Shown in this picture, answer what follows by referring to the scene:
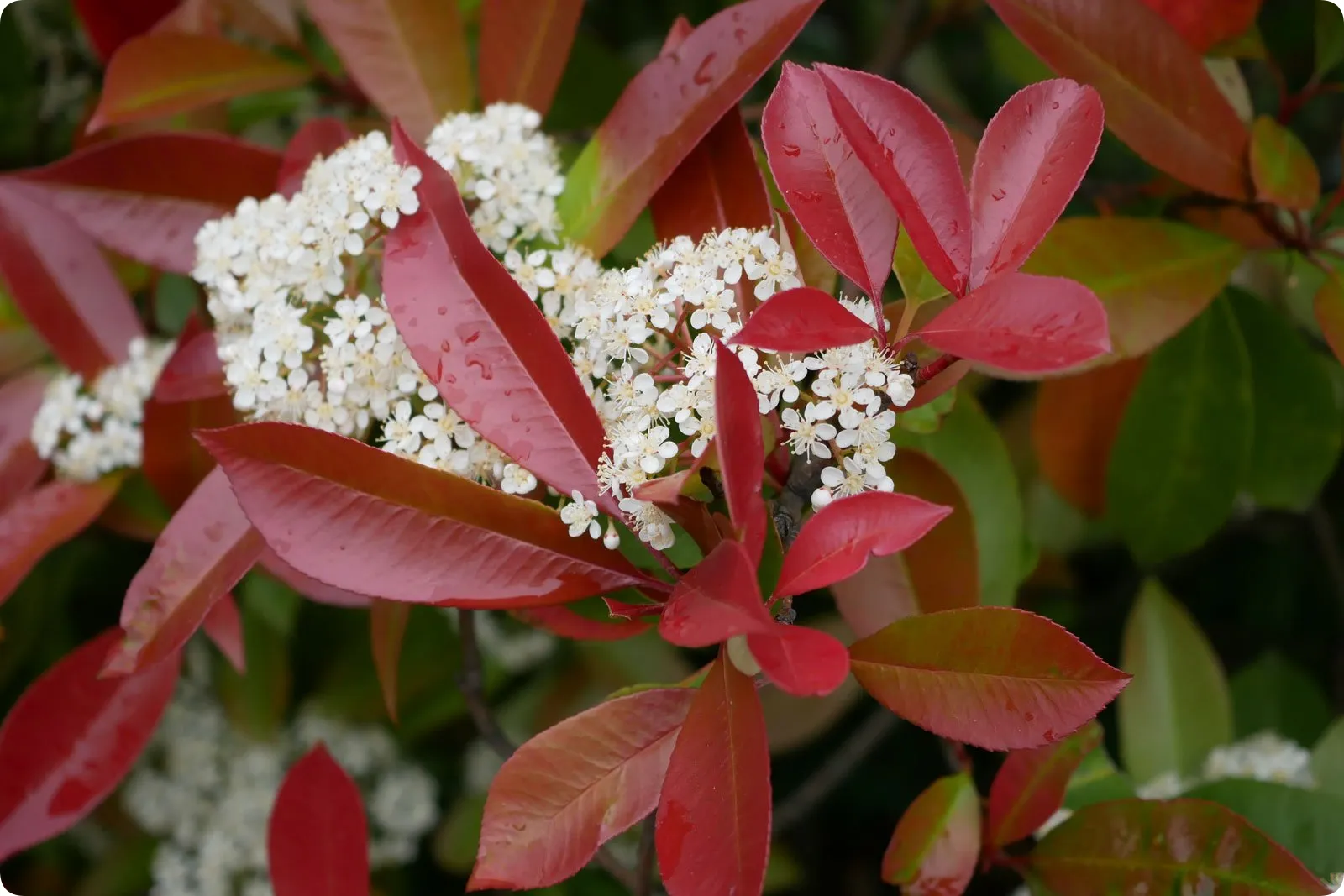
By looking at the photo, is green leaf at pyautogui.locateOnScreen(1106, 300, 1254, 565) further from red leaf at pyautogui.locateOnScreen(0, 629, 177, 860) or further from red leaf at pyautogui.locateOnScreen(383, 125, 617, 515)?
red leaf at pyautogui.locateOnScreen(0, 629, 177, 860)

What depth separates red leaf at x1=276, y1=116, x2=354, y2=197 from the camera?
2.83ft

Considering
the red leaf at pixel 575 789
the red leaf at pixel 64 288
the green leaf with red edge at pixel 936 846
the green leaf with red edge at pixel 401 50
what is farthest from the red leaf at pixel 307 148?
the green leaf with red edge at pixel 936 846

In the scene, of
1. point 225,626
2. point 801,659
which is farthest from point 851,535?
point 225,626

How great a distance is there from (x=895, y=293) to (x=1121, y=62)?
346mm

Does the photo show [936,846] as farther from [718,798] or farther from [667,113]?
[667,113]

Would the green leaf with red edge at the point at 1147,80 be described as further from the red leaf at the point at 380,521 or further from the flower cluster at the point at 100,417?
the flower cluster at the point at 100,417

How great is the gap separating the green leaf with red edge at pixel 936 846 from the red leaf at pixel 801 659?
0.32 m

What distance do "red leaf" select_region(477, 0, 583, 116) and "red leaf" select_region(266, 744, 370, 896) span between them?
1.86 feet

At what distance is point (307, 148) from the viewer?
34.7 inches

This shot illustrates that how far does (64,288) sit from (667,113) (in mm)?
624

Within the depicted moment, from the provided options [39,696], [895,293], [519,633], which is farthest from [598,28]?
[39,696]

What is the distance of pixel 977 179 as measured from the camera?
0.64 metres

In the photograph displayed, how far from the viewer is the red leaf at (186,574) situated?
73cm

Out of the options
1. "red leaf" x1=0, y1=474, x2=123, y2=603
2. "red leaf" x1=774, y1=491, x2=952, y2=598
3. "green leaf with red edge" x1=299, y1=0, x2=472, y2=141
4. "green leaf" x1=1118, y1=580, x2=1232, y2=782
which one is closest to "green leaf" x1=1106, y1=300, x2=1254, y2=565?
"green leaf" x1=1118, y1=580, x2=1232, y2=782
